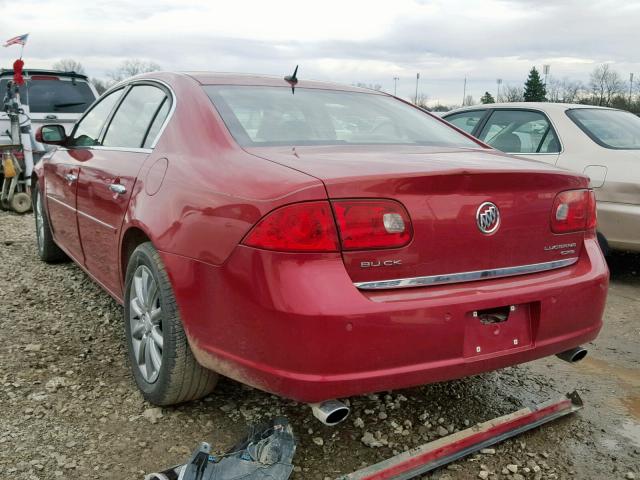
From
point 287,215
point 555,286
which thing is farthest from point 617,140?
point 287,215

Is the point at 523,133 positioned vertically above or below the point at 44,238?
above

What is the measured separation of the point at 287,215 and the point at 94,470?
1.22 meters

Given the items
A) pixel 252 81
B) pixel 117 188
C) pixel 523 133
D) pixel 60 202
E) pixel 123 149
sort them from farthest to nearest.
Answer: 1. pixel 523 133
2. pixel 60 202
3. pixel 123 149
4. pixel 252 81
5. pixel 117 188

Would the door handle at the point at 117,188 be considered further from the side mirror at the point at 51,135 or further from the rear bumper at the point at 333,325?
the side mirror at the point at 51,135

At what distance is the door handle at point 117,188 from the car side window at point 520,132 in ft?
12.1

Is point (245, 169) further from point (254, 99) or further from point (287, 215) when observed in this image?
point (254, 99)

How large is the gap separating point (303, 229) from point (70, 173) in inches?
93.0

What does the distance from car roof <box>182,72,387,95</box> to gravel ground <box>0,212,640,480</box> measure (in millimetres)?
1458

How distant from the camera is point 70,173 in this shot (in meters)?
3.71

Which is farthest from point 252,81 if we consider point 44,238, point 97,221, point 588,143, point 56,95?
point 56,95

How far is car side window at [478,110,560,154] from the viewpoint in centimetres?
520

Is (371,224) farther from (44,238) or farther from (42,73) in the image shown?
(42,73)

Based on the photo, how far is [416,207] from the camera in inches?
79.3

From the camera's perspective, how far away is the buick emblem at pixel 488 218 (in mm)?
2115
